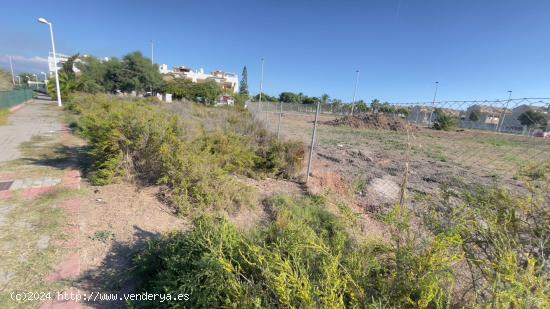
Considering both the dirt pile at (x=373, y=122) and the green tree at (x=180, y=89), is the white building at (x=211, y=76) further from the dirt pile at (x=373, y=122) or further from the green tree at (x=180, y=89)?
the dirt pile at (x=373, y=122)

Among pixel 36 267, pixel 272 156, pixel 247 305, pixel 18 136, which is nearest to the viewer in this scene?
pixel 247 305

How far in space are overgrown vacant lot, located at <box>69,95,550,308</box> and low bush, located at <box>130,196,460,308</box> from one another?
0.03ft

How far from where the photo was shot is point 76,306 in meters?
2.25

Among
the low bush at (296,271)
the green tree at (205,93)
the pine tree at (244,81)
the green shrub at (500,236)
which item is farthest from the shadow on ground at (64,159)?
the pine tree at (244,81)

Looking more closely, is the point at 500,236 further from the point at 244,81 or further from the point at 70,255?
the point at 244,81

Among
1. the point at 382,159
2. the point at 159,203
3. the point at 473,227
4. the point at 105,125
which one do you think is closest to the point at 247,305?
the point at 473,227

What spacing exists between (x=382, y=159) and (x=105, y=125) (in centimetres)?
823

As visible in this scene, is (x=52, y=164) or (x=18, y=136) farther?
(x=18, y=136)

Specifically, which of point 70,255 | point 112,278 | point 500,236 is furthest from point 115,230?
point 500,236

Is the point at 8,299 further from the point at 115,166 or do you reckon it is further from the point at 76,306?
the point at 115,166

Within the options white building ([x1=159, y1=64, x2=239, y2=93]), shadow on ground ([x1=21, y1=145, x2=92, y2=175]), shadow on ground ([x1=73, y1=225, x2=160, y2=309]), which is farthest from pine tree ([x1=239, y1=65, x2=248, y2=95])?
shadow on ground ([x1=73, y1=225, x2=160, y2=309])

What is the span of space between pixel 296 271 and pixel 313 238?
1.67ft

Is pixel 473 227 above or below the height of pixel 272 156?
above

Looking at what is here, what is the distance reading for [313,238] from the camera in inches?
85.0
